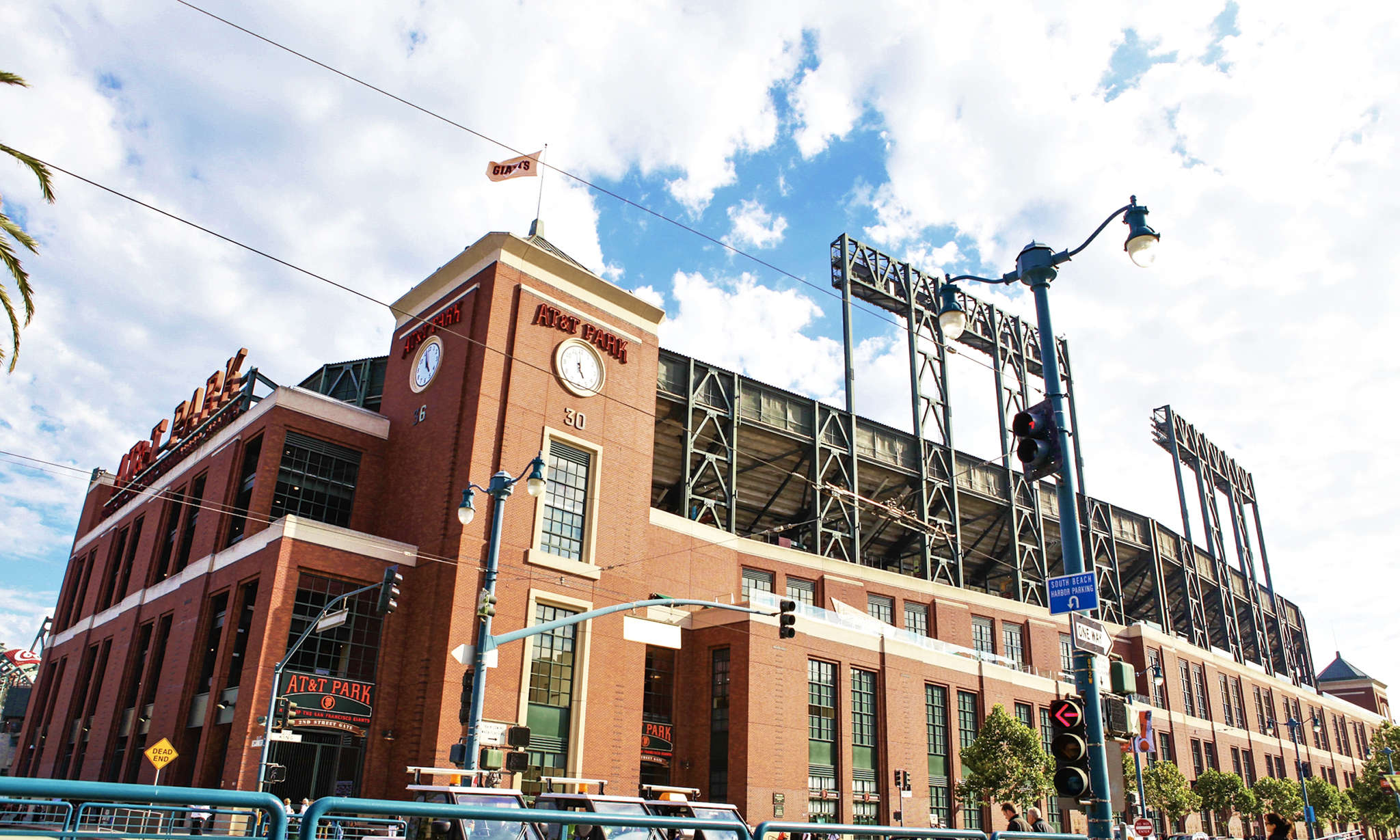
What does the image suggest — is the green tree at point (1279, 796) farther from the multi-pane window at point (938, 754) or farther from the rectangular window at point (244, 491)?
the rectangular window at point (244, 491)

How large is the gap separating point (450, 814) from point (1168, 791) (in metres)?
56.6

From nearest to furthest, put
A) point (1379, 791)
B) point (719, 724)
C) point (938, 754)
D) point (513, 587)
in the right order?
point (513, 587) < point (719, 724) < point (938, 754) < point (1379, 791)

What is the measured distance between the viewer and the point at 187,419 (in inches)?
1695

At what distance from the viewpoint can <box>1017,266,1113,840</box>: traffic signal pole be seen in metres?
11.3

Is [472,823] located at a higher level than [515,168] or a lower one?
lower

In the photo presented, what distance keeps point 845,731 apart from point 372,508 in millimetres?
21847

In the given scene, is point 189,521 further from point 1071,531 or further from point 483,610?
point 1071,531

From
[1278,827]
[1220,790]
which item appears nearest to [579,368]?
[1278,827]

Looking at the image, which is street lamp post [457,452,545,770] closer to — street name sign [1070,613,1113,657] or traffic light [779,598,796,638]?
traffic light [779,598,796,638]

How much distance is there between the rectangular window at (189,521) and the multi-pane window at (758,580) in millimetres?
24236

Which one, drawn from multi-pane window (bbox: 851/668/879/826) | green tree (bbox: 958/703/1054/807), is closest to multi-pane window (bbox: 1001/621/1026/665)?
green tree (bbox: 958/703/1054/807)

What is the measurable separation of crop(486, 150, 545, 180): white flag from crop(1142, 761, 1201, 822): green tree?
4416cm

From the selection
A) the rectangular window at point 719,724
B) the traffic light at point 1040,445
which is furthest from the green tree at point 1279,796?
the traffic light at point 1040,445

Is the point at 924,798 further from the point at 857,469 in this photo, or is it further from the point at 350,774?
the point at 350,774
